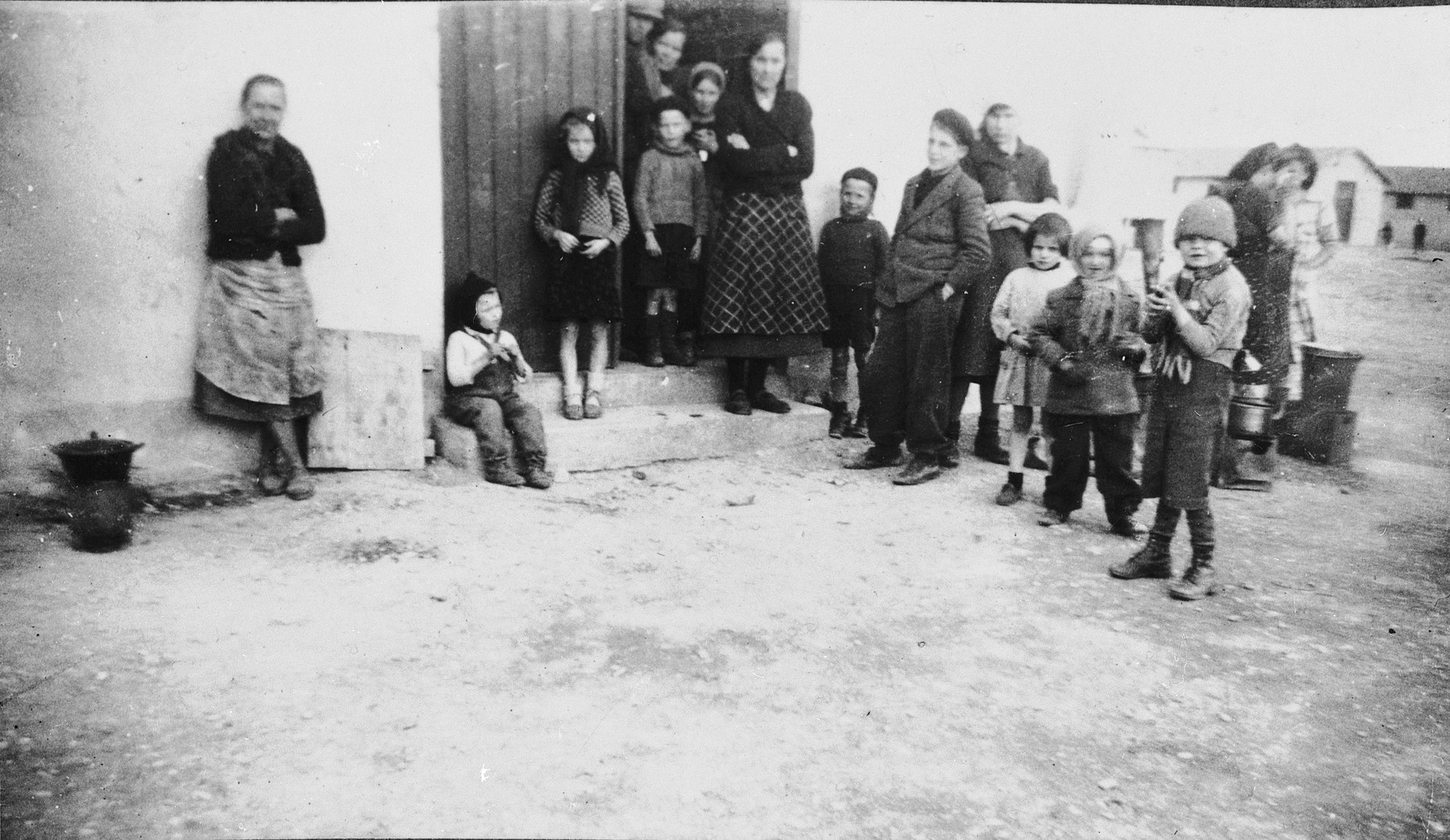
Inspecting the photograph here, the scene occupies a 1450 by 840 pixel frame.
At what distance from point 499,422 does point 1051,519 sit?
267 cm

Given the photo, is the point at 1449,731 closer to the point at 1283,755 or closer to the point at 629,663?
the point at 1283,755

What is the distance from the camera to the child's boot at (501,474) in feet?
17.7

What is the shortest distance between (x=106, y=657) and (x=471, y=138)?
3421 mm

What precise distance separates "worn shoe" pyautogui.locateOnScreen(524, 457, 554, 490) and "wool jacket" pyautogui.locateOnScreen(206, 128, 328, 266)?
142 cm

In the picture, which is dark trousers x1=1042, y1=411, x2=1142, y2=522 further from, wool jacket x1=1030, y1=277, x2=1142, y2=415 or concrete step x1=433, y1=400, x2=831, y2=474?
concrete step x1=433, y1=400, x2=831, y2=474

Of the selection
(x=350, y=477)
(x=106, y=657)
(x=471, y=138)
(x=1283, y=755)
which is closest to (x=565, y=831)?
(x=106, y=657)

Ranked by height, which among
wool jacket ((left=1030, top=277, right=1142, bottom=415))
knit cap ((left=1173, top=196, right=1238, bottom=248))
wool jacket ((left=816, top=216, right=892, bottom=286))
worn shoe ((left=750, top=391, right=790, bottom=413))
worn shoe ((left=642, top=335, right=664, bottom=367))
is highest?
knit cap ((left=1173, top=196, right=1238, bottom=248))

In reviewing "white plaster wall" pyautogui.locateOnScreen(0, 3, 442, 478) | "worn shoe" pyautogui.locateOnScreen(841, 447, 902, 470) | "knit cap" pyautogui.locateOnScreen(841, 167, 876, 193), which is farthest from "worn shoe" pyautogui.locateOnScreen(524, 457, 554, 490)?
"knit cap" pyautogui.locateOnScreen(841, 167, 876, 193)

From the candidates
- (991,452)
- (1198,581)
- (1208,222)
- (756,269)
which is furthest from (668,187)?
(1198,581)

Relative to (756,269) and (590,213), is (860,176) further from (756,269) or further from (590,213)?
(590,213)

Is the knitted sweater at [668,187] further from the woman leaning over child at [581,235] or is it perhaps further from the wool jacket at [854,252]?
the wool jacket at [854,252]

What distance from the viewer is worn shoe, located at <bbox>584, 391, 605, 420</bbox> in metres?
6.01

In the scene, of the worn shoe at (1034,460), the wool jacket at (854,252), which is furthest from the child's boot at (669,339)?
the worn shoe at (1034,460)

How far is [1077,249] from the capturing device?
4906 mm
